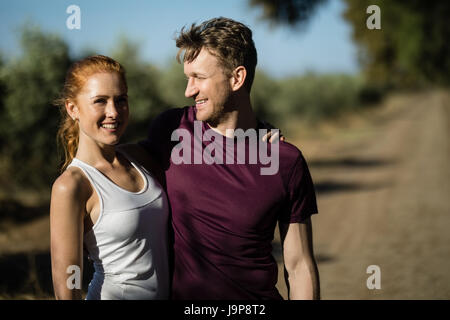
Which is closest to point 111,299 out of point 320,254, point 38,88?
point 320,254

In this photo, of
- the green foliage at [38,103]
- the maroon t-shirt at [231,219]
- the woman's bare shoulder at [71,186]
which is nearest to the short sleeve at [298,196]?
the maroon t-shirt at [231,219]

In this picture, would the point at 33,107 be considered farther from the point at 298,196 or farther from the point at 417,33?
the point at 417,33

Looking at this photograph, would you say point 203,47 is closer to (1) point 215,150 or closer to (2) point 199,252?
(1) point 215,150

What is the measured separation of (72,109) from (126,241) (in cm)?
69

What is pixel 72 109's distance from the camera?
241cm

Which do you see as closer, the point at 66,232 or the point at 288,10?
the point at 66,232

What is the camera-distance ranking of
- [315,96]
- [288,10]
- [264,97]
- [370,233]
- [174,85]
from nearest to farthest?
[370,233]
[288,10]
[174,85]
[264,97]
[315,96]

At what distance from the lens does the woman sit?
210 cm

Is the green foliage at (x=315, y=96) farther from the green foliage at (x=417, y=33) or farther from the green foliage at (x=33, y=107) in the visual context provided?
the green foliage at (x=33, y=107)

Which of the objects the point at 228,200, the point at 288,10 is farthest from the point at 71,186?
the point at 288,10

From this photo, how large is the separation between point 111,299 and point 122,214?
1.39 ft

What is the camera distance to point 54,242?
2100 millimetres

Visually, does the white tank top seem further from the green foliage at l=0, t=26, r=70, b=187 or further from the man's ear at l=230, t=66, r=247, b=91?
the green foliage at l=0, t=26, r=70, b=187

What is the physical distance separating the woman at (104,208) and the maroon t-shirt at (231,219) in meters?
0.10
